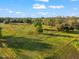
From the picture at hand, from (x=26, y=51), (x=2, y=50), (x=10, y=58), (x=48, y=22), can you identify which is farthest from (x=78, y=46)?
(x=48, y=22)

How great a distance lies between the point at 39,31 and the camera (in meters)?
50.5

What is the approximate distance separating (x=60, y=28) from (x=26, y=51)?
3111 cm

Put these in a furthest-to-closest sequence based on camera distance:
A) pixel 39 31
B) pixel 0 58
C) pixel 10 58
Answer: pixel 39 31
pixel 0 58
pixel 10 58

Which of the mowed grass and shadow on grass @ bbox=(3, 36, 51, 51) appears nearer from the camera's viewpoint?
the mowed grass

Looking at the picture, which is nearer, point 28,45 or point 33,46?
point 33,46

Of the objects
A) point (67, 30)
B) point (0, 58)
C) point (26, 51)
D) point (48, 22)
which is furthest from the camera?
point (48, 22)

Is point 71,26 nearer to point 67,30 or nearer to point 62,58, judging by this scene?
point 67,30

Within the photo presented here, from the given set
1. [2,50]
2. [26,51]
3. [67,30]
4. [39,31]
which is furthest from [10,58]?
[67,30]

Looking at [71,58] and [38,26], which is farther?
[38,26]

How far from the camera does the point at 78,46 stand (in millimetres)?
32438

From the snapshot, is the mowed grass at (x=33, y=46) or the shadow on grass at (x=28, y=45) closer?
the mowed grass at (x=33, y=46)

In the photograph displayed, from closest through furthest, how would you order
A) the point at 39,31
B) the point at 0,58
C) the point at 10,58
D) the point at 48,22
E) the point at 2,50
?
the point at 10,58 → the point at 0,58 → the point at 2,50 → the point at 39,31 → the point at 48,22

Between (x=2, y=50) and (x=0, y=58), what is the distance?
233cm

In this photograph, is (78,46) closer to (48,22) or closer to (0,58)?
(0,58)
